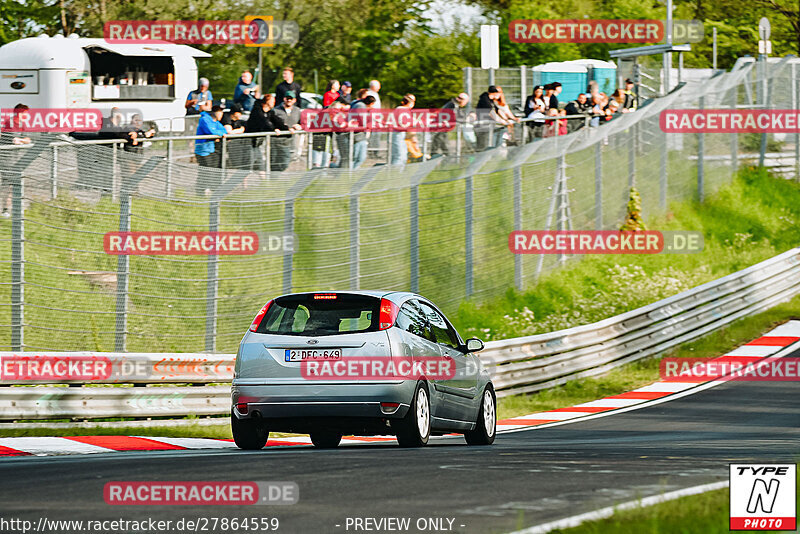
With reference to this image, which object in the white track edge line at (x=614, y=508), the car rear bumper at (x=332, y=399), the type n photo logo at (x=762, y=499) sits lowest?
the car rear bumper at (x=332, y=399)

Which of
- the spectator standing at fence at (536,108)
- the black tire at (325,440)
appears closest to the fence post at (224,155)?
the black tire at (325,440)

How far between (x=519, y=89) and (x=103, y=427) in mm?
22282

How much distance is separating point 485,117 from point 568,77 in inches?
516

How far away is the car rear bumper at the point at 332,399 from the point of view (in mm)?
11883

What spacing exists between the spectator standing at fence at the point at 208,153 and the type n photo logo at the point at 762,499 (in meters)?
10.1

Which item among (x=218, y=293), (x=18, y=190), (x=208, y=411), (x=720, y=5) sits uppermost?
(x=720, y=5)

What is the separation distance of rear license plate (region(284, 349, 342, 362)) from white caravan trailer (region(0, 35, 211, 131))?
17526 mm

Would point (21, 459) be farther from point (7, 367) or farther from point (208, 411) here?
point (208, 411)

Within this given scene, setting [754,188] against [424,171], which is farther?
[754,188]

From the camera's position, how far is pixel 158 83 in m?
34.3

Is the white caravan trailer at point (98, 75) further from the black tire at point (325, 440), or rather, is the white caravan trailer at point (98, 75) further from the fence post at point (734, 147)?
the black tire at point (325, 440)

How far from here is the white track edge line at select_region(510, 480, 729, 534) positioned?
7012 millimetres

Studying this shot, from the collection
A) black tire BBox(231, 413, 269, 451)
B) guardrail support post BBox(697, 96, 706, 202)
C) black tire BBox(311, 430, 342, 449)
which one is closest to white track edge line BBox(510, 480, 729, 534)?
black tire BBox(231, 413, 269, 451)

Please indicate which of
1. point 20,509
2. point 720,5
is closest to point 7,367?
point 20,509
